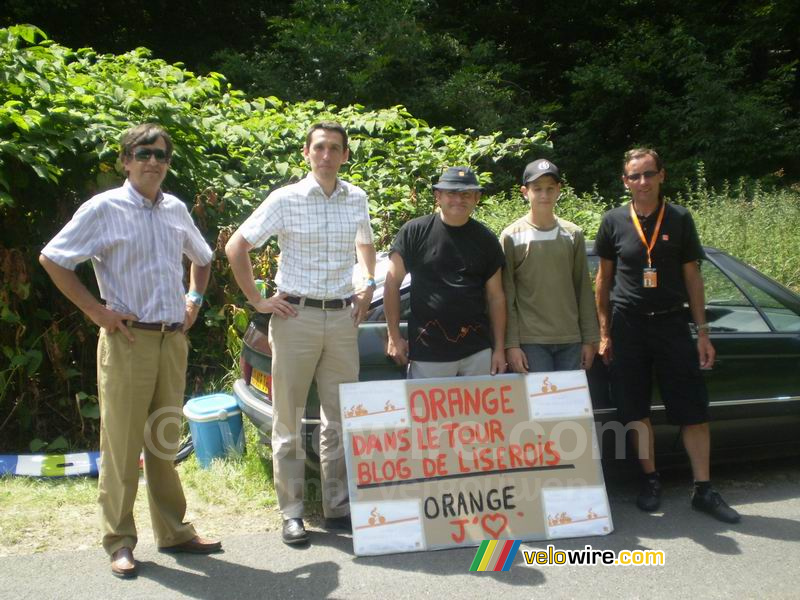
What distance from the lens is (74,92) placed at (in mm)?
5703

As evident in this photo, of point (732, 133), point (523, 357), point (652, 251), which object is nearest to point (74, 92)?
point (523, 357)

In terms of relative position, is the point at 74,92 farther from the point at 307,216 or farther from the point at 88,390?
the point at 307,216

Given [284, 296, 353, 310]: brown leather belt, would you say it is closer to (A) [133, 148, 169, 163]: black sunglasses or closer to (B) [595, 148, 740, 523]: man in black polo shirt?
(A) [133, 148, 169, 163]: black sunglasses

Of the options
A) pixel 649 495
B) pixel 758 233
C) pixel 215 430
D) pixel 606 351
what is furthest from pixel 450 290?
pixel 758 233

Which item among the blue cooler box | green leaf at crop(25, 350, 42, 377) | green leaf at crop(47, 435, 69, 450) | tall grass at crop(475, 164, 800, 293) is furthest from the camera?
tall grass at crop(475, 164, 800, 293)

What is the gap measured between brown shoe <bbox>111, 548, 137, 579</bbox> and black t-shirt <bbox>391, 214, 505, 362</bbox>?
1.67 m

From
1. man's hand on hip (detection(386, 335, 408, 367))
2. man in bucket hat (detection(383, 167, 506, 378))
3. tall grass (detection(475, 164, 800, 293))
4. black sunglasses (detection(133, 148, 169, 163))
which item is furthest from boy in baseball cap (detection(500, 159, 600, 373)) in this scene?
tall grass (detection(475, 164, 800, 293))

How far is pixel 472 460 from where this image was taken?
13.4 ft

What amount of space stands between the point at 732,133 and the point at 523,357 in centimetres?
1004

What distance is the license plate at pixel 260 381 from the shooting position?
4352 millimetres

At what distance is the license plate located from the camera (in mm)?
4352

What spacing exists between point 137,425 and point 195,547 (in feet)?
2.34

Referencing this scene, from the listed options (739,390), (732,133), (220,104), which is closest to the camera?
(739,390)

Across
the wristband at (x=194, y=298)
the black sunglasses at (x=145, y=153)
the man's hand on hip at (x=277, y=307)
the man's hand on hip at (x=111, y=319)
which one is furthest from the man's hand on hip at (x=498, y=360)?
the black sunglasses at (x=145, y=153)
